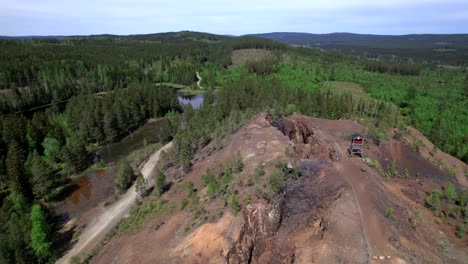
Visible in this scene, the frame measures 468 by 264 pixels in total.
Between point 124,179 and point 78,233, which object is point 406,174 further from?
point 78,233

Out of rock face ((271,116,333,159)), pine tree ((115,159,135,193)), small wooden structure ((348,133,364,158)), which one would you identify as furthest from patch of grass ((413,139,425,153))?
pine tree ((115,159,135,193))

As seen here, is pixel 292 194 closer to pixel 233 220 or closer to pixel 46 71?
pixel 233 220

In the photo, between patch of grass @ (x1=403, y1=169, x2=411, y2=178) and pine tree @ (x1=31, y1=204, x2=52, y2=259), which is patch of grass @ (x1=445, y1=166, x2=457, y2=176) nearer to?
patch of grass @ (x1=403, y1=169, x2=411, y2=178)

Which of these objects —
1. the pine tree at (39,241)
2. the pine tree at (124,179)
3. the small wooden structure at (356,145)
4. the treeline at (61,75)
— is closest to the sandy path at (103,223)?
the pine tree at (124,179)

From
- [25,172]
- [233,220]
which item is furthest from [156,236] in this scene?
[25,172]

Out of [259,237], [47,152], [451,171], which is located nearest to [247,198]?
[259,237]

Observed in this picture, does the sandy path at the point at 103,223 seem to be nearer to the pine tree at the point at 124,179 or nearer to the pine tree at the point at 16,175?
the pine tree at the point at 124,179
